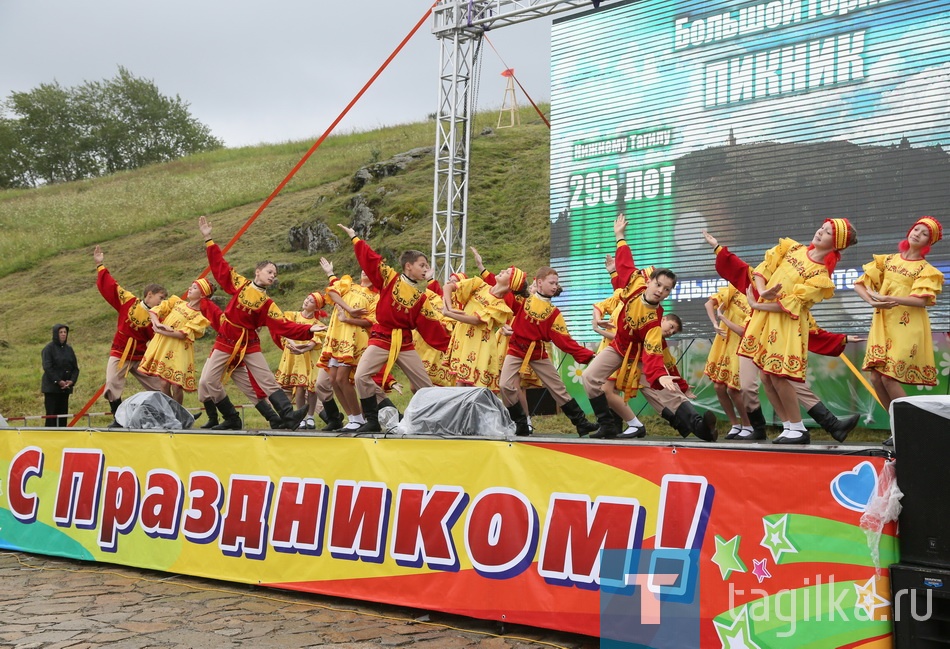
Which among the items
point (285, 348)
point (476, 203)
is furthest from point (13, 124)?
point (285, 348)

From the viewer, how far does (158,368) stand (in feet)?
33.9

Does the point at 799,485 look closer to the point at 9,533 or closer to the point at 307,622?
the point at 307,622

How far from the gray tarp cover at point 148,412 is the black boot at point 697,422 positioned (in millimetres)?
4131

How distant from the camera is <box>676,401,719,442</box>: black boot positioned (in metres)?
7.37

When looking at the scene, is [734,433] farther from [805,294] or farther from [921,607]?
[921,607]

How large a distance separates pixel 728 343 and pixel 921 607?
5.35m

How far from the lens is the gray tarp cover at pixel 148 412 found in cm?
771

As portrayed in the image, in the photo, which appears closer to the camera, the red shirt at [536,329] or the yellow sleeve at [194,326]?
the red shirt at [536,329]

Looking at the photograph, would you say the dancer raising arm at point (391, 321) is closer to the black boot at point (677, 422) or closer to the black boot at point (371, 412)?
the black boot at point (371, 412)

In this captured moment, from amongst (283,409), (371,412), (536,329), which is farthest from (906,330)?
(283,409)

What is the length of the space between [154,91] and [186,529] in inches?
2111

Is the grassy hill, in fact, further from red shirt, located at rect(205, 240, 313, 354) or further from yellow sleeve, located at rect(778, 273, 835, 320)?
yellow sleeve, located at rect(778, 273, 835, 320)

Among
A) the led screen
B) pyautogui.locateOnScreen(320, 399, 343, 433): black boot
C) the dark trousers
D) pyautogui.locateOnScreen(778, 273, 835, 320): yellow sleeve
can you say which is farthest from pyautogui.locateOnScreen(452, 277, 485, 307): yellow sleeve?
the dark trousers

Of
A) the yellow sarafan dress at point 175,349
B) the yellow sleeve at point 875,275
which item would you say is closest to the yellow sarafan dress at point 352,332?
the yellow sarafan dress at point 175,349
